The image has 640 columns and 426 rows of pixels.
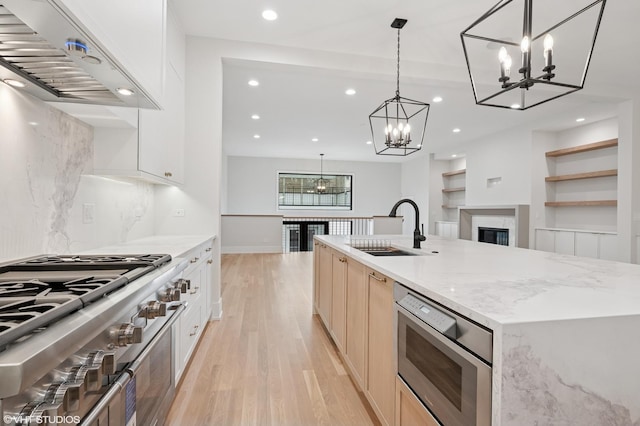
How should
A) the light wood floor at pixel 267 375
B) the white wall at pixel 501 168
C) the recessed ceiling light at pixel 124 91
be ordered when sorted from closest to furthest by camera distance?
the recessed ceiling light at pixel 124 91 < the light wood floor at pixel 267 375 < the white wall at pixel 501 168

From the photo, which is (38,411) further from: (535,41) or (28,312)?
(535,41)

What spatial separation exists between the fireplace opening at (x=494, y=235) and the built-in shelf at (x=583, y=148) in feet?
5.96

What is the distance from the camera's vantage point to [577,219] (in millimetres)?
6234

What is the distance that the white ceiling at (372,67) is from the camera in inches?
115

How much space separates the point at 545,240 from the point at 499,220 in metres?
1.11

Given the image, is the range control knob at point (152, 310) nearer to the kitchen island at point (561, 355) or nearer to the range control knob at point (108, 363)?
the range control knob at point (108, 363)

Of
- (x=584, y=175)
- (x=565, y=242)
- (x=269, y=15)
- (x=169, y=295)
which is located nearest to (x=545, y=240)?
(x=565, y=242)

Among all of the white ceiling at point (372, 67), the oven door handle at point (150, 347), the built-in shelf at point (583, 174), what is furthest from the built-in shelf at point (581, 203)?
the oven door handle at point (150, 347)

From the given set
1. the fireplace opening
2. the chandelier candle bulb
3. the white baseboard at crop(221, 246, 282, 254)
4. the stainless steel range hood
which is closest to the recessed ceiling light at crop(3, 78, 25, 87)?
the stainless steel range hood

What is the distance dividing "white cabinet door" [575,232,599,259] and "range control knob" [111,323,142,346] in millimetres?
6821

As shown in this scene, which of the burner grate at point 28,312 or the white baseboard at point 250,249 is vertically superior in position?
the burner grate at point 28,312

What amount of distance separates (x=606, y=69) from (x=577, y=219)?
10.5 feet

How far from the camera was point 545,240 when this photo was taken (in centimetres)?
641

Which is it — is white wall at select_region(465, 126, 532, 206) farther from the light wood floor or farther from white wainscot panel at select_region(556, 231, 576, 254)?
the light wood floor
